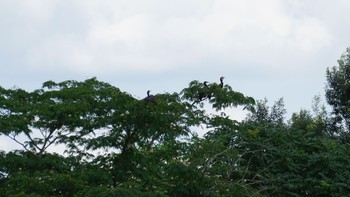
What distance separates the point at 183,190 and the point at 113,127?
4.41 feet

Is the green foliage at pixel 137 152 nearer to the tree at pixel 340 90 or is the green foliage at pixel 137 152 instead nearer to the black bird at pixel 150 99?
the black bird at pixel 150 99

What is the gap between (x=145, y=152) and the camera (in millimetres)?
9828

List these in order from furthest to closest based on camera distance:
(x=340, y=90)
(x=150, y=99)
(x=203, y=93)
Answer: (x=340, y=90) → (x=203, y=93) → (x=150, y=99)

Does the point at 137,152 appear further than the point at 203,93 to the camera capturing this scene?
No

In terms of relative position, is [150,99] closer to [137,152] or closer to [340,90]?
[137,152]

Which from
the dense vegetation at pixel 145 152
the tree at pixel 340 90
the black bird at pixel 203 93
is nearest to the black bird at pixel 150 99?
the dense vegetation at pixel 145 152

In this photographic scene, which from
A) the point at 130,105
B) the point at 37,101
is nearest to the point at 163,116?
the point at 130,105

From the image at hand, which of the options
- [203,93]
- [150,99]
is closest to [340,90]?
[203,93]

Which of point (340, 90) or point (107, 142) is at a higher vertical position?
point (340, 90)

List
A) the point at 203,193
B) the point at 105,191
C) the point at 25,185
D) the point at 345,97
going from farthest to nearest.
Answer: the point at 345,97
the point at 203,193
the point at 25,185
the point at 105,191

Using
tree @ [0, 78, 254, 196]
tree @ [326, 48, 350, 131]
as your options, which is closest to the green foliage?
tree @ [0, 78, 254, 196]

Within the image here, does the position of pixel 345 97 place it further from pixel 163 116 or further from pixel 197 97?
pixel 163 116

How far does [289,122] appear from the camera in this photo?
2002 cm

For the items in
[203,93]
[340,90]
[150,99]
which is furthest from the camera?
[340,90]
